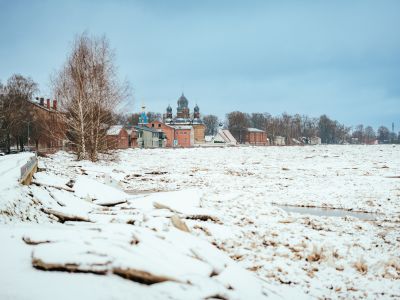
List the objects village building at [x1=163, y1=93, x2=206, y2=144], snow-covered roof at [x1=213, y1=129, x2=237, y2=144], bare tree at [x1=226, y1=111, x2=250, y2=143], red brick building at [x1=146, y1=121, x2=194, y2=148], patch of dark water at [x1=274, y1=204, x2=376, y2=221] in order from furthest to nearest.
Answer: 1. bare tree at [x1=226, y1=111, x2=250, y2=143]
2. village building at [x1=163, y1=93, x2=206, y2=144]
3. snow-covered roof at [x1=213, y1=129, x2=237, y2=144]
4. red brick building at [x1=146, y1=121, x2=194, y2=148]
5. patch of dark water at [x1=274, y1=204, x2=376, y2=221]

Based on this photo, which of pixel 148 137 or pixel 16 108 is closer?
pixel 16 108

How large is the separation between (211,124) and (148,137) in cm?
7223

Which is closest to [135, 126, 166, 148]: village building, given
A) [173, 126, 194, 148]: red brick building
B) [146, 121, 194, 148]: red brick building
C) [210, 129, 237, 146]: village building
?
[146, 121, 194, 148]: red brick building

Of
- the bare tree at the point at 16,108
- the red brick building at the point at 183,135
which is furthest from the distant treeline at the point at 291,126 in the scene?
the bare tree at the point at 16,108

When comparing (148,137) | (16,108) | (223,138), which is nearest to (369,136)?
(223,138)

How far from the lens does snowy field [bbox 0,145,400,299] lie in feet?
13.3

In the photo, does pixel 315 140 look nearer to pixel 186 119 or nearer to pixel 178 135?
pixel 186 119

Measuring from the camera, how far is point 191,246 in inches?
219

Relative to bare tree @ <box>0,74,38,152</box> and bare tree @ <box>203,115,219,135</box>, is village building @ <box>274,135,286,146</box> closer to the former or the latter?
bare tree @ <box>203,115,219,135</box>

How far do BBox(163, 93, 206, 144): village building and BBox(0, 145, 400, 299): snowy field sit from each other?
347ft

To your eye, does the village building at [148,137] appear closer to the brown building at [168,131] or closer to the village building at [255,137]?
the brown building at [168,131]

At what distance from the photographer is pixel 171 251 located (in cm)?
495

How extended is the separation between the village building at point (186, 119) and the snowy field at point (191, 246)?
347 feet

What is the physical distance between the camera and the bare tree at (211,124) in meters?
156
